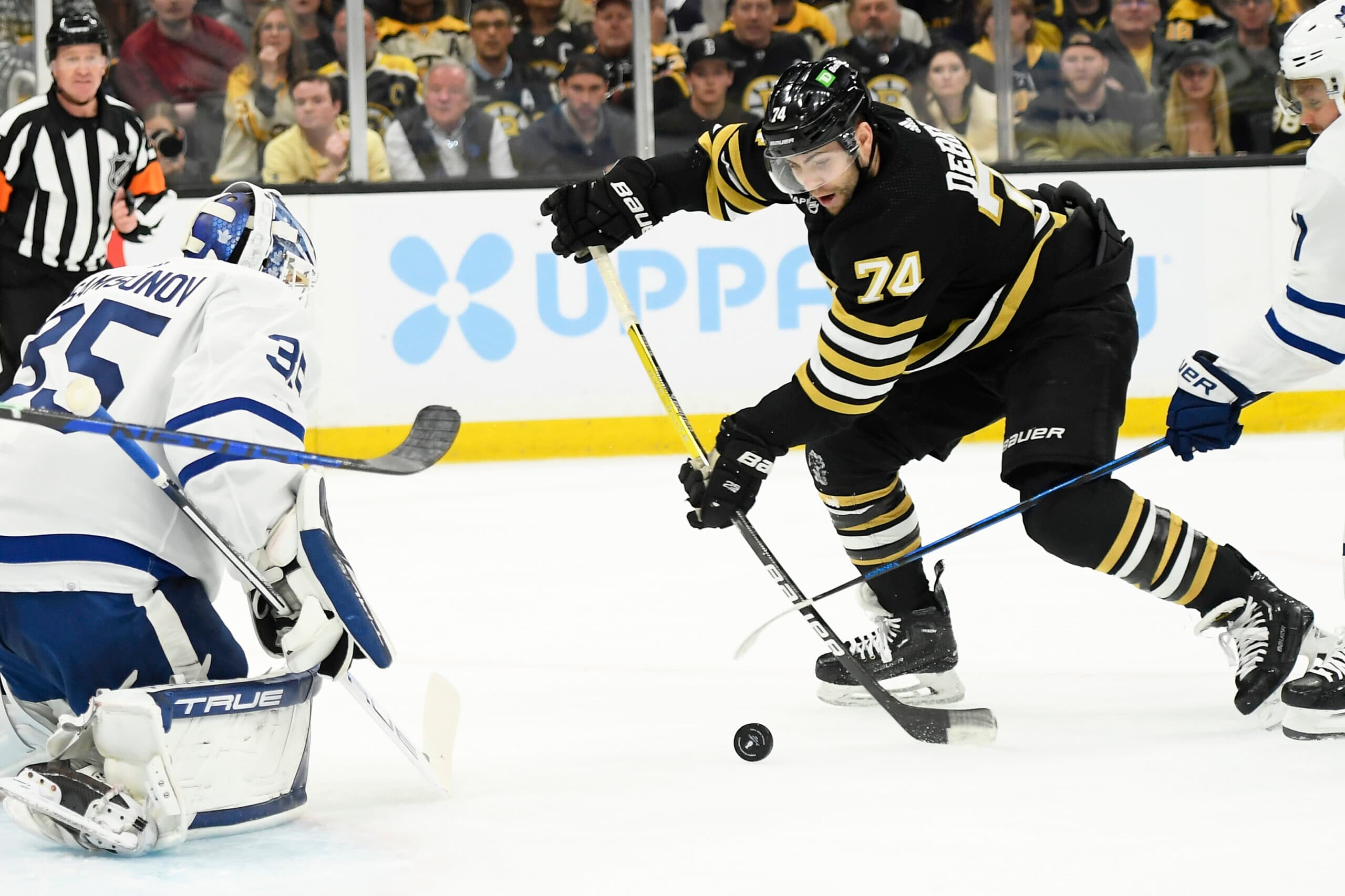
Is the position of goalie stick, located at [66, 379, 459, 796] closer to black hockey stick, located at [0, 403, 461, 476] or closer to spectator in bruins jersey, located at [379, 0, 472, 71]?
black hockey stick, located at [0, 403, 461, 476]

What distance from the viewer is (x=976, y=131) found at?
5914mm

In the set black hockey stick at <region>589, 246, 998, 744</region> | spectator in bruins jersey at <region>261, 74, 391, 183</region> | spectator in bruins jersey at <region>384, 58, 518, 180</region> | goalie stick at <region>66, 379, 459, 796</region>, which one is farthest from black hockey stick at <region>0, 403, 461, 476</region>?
spectator in bruins jersey at <region>261, 74, 391, 183</region>

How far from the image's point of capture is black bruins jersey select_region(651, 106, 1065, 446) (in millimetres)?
2188

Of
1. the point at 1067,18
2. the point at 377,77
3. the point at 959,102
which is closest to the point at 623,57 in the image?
the point at 377,77

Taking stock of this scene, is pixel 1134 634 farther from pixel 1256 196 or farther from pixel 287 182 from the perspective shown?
pixel 287 182

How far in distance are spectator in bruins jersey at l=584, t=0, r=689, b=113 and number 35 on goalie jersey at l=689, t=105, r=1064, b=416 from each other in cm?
354

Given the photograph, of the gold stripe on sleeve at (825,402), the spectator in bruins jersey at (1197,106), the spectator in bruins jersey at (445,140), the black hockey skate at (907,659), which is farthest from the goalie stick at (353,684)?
the spectator in bruins jersey at (1197,106)

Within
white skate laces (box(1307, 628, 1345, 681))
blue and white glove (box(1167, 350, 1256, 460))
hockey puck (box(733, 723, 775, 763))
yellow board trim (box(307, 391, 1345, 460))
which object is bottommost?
yellow board trim (box(307, 391, 1345, 460))

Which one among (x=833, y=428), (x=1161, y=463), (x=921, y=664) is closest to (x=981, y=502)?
(x=1161, y=463)

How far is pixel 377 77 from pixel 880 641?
144 inches

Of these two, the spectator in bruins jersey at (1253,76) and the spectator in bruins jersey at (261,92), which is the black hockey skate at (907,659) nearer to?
the spectator in bruins jersey at (261,92)

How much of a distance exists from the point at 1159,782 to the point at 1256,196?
4.12 meters

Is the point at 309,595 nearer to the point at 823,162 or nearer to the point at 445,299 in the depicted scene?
the point at 823,162

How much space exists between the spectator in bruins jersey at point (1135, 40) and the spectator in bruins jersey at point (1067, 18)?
0.03 meters
